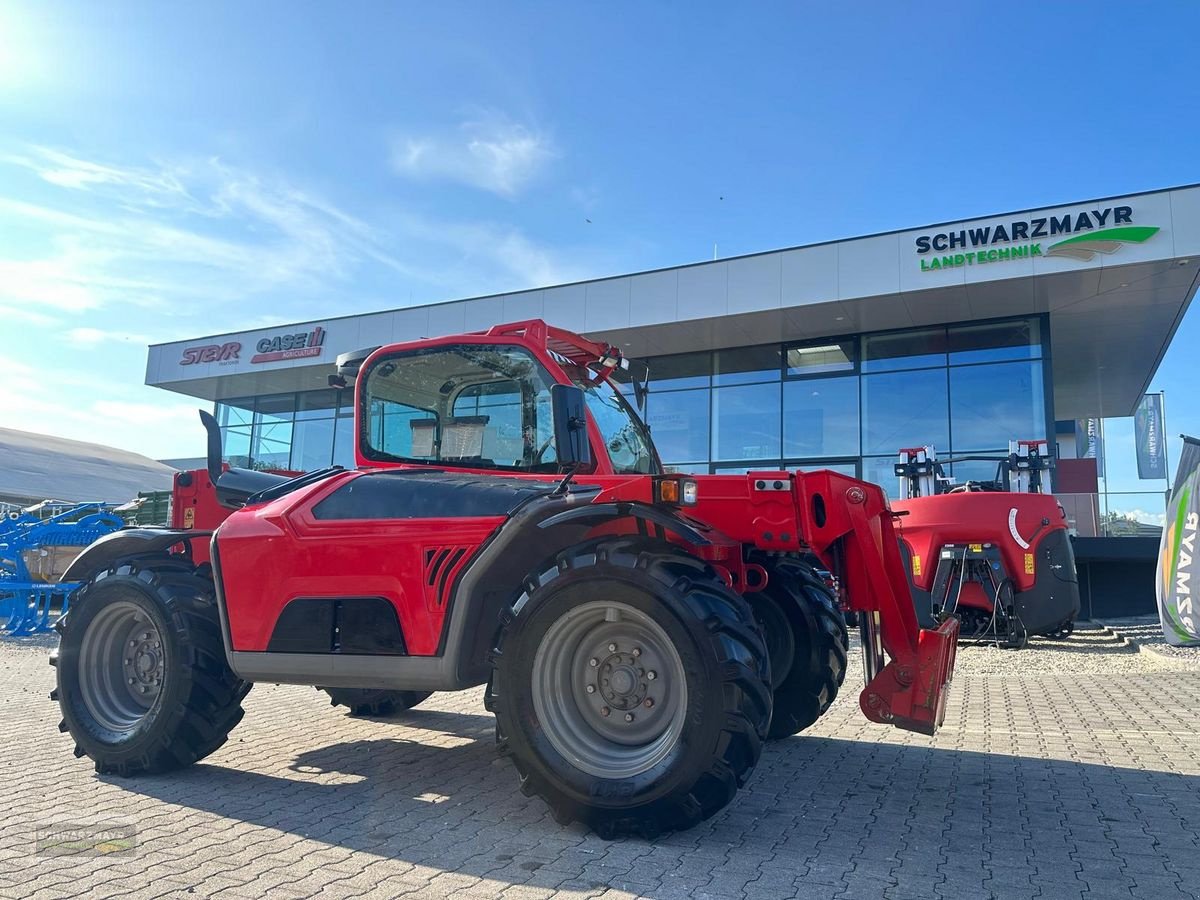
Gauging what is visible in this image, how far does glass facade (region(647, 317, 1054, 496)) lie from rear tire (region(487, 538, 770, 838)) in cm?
1370

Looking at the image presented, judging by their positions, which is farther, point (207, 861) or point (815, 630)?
point (815, 630)

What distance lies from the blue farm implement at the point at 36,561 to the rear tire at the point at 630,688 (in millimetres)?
11807

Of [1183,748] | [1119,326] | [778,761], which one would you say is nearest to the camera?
[778,761]

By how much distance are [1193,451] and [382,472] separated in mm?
7534

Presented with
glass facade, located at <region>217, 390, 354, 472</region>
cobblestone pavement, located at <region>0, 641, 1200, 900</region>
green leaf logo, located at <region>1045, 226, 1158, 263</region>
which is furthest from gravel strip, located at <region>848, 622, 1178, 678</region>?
glass facade, located at <region>217, 390, 354, 472</region>

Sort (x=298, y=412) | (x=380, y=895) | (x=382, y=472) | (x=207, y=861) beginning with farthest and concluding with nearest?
(x=298, y=412)
(x=382, y=472)
(x=207, y=861)
(x=380, y=895)

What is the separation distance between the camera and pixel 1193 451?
8.12 metres

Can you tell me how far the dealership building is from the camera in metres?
14.9

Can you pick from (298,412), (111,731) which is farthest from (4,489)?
(111,731)

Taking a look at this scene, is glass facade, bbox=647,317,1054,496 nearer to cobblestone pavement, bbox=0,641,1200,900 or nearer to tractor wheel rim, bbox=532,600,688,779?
cobblestone pavement, bbox=0,641,1200,900

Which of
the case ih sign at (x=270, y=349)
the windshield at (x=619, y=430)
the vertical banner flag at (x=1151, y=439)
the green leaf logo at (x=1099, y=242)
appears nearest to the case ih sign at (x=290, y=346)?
the case ih sign at (x=270, y=349)

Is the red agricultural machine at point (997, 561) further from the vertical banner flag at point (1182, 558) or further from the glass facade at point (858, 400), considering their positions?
the glass facade at point (858, 400)

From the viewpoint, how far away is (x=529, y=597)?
3852 millimetres

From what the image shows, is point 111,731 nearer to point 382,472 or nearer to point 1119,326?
point 382,472
